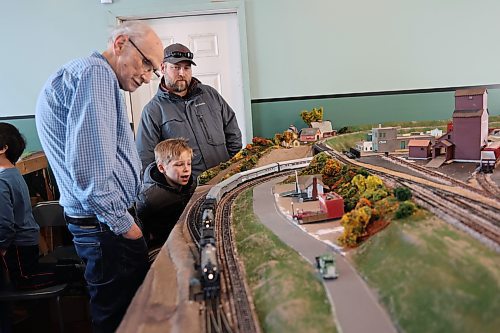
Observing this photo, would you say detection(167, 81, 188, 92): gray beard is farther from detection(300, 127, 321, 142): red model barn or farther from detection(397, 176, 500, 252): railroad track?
detection(397, 176, 500, 252): railroad track

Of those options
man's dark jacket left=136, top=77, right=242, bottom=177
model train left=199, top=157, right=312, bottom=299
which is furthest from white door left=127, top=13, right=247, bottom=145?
model train left=199, top=157, right=312, bottom=299

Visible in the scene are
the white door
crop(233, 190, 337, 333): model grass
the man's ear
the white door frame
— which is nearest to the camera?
crop(233, 190, 337, 333): model grass

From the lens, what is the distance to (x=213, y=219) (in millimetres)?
3133

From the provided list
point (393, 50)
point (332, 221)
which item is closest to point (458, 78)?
point (393, 50)

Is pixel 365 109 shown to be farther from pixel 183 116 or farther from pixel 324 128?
pixel 183 116

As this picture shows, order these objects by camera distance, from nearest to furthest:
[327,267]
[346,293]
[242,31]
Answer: [346,293] < [327,267] < [242,31]

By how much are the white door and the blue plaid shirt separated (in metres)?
4.78

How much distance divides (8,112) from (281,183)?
232 inches

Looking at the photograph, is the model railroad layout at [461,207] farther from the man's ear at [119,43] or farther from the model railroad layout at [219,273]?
the man's ear at [119,43]

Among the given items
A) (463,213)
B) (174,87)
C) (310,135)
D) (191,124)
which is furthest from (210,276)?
(310,135)

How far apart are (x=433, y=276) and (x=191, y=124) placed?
3817 mm

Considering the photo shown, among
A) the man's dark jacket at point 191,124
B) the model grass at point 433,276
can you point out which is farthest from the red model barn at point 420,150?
the man's dark jacket at point 191,124

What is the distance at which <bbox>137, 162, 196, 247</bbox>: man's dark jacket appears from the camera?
3887mm

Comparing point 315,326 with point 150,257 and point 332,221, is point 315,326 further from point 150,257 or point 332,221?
point 150,257
